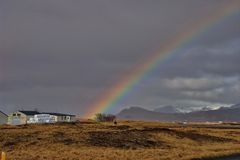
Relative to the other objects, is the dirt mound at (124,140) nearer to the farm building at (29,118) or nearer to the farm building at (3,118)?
the farm building at (3,118)

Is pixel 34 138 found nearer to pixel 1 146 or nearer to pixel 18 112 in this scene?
pixel 1 146

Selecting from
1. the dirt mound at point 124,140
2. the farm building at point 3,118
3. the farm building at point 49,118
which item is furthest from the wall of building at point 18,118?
the dirt mound at point 124,140

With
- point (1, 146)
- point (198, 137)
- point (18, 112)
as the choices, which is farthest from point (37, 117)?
point (1, 146)

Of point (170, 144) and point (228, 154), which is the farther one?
point (170, 144)

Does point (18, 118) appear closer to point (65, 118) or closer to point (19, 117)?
point (19, 117)

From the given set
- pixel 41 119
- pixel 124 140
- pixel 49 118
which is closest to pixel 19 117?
pixel 41 119

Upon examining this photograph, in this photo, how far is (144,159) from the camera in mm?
39500

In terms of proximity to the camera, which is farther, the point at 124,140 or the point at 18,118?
the point at 18,118

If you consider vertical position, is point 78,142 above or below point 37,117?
below

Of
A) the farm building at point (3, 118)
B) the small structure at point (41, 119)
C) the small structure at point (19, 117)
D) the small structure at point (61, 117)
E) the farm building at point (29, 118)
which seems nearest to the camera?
the farm building at point (3, 118)

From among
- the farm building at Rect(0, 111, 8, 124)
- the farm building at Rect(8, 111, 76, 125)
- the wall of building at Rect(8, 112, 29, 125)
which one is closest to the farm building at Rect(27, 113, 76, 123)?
the farm building at Rect(8, 111, 76, 125)

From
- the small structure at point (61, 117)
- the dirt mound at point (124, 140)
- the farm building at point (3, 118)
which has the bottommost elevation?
the dirt mound at point (124, 140)

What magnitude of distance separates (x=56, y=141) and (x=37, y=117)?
122m

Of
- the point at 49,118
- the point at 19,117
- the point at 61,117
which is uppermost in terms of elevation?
the point at 61,117
